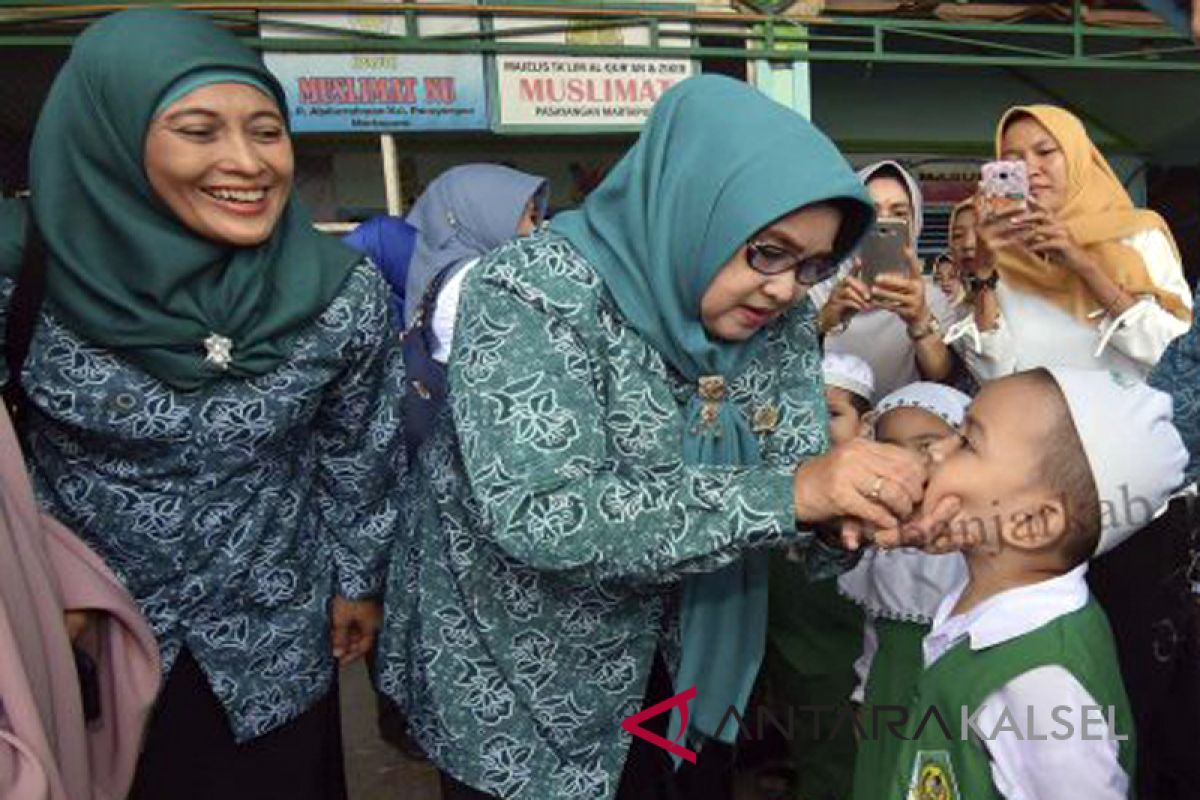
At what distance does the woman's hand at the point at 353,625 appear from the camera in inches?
70.8

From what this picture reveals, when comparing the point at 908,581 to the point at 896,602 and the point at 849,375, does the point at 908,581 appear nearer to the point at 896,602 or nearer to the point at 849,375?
the point at 896,602

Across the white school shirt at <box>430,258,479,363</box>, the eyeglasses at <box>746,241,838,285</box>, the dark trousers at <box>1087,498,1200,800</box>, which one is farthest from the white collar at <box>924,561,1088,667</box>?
the white school shirt at <box>430,258,479,363</box>

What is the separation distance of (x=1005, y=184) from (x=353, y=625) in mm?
1981

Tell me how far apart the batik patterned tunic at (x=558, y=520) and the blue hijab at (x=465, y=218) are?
5.56 ft

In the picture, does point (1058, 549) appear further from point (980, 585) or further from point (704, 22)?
point (704, 22)

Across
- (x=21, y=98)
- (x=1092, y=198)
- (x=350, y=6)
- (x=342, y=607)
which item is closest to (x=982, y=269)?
(x=1092, y=198)

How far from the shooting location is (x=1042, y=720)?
4.13ft

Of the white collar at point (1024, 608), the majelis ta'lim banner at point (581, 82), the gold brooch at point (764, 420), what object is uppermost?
the majelis ta'lim banner at point (581, 82)

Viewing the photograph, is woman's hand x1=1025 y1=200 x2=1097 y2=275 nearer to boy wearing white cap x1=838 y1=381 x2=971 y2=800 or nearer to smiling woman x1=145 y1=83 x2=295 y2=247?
boy wearing white cap x1=838 y1=381 x2=971 y2=800

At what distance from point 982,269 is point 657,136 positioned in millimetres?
1543

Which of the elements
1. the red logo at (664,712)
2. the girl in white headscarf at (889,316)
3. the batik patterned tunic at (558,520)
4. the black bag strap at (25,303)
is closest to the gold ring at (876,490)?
the batik patterned tunic at (558,520)

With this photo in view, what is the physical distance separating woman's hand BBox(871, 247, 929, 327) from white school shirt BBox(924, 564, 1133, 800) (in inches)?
41.2

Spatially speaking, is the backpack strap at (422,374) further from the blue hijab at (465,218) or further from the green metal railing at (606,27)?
the green metal railing at (606,27)

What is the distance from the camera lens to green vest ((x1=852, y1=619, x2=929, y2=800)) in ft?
5.66
